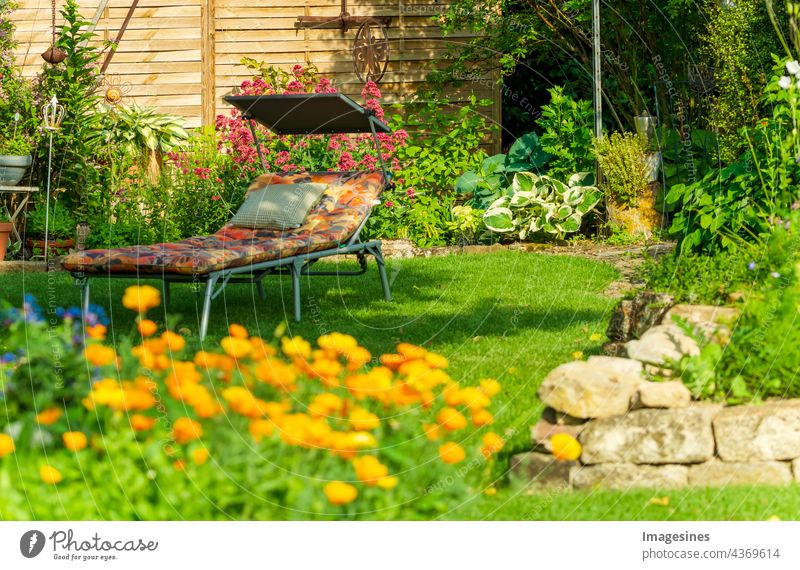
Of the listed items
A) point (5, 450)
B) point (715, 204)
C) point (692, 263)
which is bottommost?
point (5, 450)

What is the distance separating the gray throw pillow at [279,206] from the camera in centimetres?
546

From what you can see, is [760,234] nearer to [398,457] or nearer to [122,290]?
[398,457]

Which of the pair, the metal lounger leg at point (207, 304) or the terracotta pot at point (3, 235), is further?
the terracotta pot at point (3, 235)

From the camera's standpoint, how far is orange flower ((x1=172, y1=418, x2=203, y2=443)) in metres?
1.83

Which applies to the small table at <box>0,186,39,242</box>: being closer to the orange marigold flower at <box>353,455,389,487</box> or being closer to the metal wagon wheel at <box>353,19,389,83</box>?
the metal wagon wheel at <box>353,19,389,83</box>

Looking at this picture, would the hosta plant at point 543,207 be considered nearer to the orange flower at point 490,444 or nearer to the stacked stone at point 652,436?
the stacked stone at point 652,436

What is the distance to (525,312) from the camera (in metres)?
4.80

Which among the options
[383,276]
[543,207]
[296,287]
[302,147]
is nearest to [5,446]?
[296,287]

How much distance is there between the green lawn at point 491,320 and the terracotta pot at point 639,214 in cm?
110

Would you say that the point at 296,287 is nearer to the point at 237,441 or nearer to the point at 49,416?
the point at 49,416

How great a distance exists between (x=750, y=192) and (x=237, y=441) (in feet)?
8.56

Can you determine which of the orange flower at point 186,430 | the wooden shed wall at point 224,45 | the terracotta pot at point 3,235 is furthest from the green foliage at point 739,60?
the terracotta pot at point 3,235
